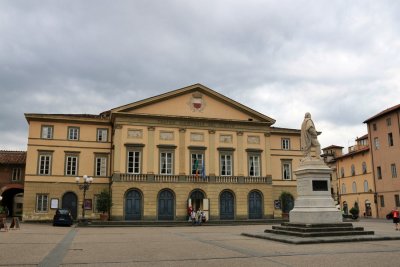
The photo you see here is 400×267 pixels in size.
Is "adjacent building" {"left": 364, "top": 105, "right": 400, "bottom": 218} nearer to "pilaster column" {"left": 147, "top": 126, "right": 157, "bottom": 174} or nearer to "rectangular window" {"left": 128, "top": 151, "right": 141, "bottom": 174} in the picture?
"pilaster column" {"left": 147, "top": 126, "right": 157, "bottom": 174}

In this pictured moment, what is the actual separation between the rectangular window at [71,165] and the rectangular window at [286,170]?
69.1 feet

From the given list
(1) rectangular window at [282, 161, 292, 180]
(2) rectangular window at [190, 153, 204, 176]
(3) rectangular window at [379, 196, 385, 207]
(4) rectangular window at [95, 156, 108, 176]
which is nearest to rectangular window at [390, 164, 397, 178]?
(3) rectangular window at [379, 196, 385, 207]

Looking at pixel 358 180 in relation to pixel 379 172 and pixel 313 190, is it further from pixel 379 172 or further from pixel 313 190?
pixel 313 190

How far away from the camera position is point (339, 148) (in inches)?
2913

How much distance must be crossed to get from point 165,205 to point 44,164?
457 inches

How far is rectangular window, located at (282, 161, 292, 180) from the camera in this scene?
144 ft

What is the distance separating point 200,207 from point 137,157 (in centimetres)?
753

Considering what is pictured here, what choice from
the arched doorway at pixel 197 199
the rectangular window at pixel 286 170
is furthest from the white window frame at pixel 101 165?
the rectangular window at pixel 286 170

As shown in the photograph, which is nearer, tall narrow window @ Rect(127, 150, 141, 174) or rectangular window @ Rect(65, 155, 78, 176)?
tall narrow window @ Rect(127, 150, 141, 174)

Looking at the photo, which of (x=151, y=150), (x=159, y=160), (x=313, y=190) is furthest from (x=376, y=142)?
(x=313, y=190)

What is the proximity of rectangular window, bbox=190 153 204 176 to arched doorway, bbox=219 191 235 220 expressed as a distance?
324 centimetres

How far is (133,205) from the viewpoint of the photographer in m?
37.1

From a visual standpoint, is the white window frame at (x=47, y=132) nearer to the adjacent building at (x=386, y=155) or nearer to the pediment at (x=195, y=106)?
the pediment at (x=195, y=106)

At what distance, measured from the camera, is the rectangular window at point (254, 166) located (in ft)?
134
